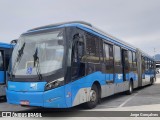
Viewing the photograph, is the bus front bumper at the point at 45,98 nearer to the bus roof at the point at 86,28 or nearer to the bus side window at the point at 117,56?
the bus roof at the point at 86,28

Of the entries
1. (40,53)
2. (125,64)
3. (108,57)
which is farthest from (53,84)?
(125,64)

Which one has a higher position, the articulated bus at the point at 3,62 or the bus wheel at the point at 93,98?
the articulated bus at the point at 3,62

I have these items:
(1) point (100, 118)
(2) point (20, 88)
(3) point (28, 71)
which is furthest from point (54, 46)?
(1) point (100, 118)

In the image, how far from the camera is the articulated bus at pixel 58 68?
8406 millimetres

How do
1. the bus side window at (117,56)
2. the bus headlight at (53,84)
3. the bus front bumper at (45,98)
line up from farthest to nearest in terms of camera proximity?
the bus side window at (117,56) → the bus headlight at (53,84) → the bus front bumper at (45,98)

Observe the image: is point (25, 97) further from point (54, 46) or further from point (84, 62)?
point (84, 62)

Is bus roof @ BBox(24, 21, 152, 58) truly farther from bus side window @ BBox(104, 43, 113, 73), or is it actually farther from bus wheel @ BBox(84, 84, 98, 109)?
bus wheel @ BBox(84, 84, 98, 109)

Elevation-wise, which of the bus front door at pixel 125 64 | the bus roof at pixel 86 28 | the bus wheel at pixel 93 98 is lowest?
the bus wheel at pixel 93 98

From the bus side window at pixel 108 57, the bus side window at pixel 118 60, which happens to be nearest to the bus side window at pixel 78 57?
the bus side window at pixel 108 57

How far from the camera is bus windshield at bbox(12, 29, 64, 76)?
343 inches

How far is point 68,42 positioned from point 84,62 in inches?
48.4

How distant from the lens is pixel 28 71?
886 cm

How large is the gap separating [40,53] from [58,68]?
2.93ft

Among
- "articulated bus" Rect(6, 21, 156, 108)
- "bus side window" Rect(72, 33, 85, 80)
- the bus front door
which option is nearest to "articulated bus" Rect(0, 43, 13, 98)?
"articulated bus" Rect(6, 21, 156, 108)
